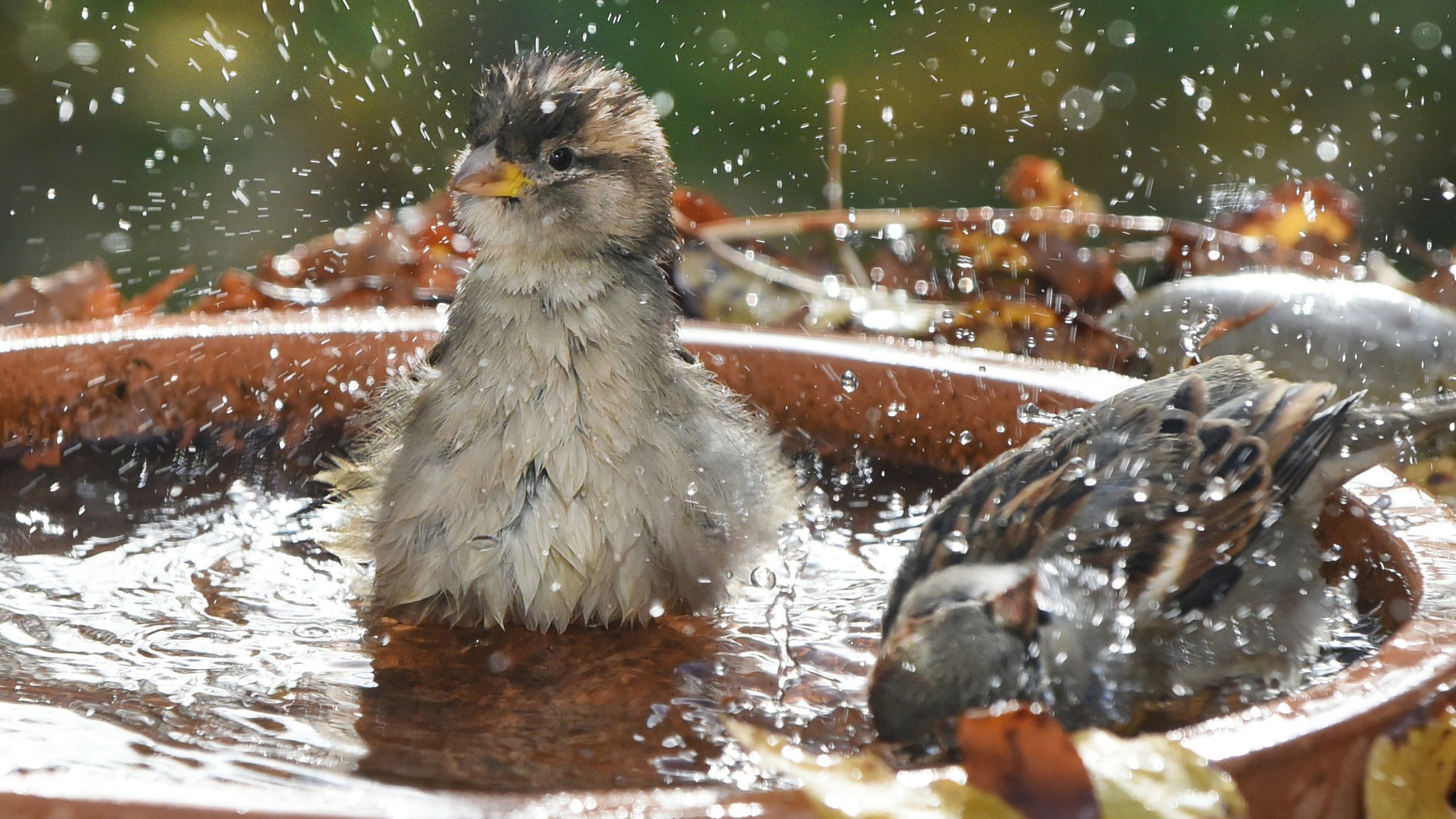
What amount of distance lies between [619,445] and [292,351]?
1.17 m

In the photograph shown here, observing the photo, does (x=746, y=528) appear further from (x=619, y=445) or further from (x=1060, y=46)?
(x=1060, y=46)

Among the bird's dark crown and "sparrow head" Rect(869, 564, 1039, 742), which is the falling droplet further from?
"sparrow head" Rect(869, 564, 1039, 742)

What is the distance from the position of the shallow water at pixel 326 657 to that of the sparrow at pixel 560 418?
0.37ft

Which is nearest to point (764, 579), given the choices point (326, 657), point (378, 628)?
point (378, 628)

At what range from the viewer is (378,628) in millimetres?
2549

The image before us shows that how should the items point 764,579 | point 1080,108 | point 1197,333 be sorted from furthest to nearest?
point 1080,108
point 1197,333
point 764,579

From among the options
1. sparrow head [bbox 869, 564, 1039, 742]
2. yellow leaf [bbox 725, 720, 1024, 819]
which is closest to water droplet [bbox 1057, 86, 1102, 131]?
sparrow head [bbox 869, 564, 1039, 742]

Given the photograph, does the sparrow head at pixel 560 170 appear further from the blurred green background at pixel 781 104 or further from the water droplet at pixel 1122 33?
the water droplet at pixel 1122 33

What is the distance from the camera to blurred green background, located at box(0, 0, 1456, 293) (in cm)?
726

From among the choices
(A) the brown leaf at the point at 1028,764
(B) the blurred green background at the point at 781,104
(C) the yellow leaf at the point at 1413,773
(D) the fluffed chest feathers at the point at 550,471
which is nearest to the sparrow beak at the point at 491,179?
(D) the fluffed chest feathers at the point at 550,471

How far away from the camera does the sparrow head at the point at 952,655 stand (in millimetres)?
1703

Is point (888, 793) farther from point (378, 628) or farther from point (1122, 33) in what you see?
point (1122, 33)

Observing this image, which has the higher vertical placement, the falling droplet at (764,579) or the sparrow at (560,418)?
the sparrow at (560,418)

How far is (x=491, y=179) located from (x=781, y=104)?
16.6ft
